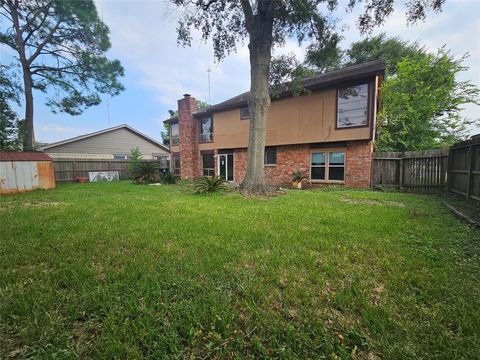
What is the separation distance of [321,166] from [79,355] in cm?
1145

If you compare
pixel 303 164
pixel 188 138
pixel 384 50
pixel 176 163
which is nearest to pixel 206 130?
pixel 188 138

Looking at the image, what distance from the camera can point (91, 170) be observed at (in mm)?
16234

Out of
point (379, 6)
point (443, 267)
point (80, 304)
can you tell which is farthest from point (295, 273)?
point (379, 6)

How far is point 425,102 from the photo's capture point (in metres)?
13.7

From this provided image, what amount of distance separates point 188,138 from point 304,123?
8909 mm

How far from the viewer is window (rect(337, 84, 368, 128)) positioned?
9691mm

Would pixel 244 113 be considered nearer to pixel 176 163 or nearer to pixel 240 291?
pixel 176 163

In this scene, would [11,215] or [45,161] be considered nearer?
[11,215]

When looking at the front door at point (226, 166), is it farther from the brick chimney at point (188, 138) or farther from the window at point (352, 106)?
the window at point (352, 106)

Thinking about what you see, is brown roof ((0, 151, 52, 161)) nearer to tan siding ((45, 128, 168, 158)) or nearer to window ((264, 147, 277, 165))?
tan siding ((45, 128, 168, 158))

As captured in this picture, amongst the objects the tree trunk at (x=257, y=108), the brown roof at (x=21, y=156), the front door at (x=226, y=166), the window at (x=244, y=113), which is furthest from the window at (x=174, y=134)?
the tree trunk at (x=257, y=108)

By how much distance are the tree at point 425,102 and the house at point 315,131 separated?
12.4 feet

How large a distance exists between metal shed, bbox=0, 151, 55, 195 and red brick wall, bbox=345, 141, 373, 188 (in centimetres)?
1460

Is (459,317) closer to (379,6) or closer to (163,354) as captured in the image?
(163,354)
